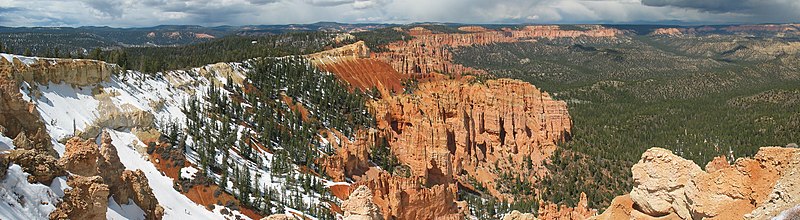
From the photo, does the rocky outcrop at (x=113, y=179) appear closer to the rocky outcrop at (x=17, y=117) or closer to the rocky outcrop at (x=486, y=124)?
the rocky outcrop at (x=17, y=117)

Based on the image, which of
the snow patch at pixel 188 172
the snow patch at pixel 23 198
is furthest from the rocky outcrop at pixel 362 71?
the snow patch at pixel 23 198

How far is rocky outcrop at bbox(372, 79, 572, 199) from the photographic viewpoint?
57.8 metres

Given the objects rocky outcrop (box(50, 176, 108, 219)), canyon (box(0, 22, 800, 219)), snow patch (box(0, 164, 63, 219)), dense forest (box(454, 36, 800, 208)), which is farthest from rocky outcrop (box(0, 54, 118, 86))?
dense forest (box(454, 36, 800, 208))

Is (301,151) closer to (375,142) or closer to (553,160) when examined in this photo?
(375,142)

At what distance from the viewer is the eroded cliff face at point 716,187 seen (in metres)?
9.69

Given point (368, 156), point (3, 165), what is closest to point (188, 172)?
point (368, 156)

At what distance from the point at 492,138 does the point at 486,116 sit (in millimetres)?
2655

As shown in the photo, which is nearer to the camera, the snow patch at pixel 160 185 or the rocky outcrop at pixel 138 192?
the rocky outcrop at pixel 138 192

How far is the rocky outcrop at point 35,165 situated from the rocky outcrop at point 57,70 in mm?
25153

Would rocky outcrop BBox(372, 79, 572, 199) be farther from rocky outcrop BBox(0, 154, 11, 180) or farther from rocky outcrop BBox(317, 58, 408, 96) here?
rocky outcrop BBox(0, 154, 11, 180)

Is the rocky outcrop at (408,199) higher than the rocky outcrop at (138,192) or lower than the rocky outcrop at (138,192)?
lower

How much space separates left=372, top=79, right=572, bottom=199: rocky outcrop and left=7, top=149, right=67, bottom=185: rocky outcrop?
4049cm

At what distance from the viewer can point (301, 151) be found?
1984 inches

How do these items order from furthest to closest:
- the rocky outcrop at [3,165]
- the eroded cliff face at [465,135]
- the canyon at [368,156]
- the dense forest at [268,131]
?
the eroded cliff face at [465,135] → the dense forest at [268,131] → the canyon at [368,156] → the rocky outcrop at [3,165]
